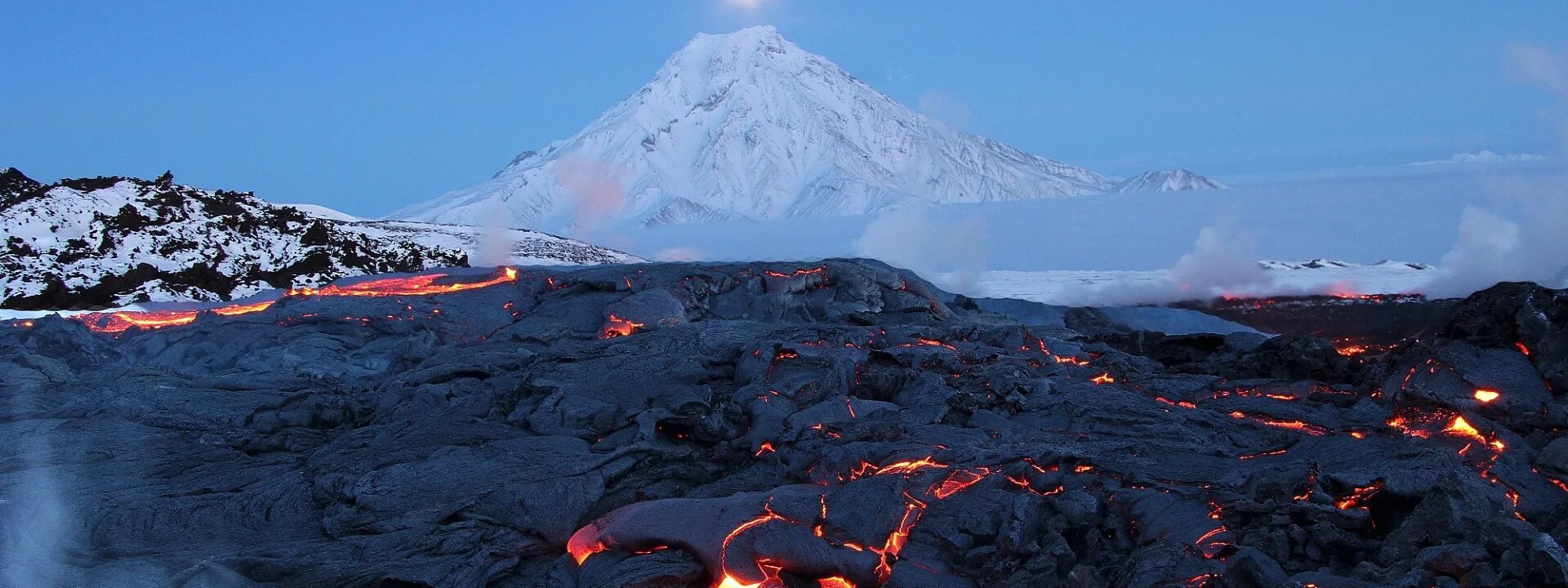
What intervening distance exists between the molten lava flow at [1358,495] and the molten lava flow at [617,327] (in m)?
9.85

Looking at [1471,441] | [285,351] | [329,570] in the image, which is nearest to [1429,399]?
[1471,441]

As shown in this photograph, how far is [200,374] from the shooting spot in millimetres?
14609

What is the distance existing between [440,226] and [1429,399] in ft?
203

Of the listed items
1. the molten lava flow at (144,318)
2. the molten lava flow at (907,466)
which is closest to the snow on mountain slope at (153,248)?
the molten lava flow at (144,318)

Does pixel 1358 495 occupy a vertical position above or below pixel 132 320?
below

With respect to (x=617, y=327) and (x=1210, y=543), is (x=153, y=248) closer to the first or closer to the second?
(x=617, y=327)

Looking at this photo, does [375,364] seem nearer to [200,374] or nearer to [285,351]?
[285,351]

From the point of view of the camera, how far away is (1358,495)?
7395 millimetres

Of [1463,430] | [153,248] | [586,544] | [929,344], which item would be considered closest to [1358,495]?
[1463,430]

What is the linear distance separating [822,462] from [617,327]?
274 inches

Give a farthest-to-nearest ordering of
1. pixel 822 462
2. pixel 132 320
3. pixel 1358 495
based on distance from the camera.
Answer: pixel 132 320
pixel 822 462
pixel 1358 495

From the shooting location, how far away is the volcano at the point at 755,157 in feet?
242

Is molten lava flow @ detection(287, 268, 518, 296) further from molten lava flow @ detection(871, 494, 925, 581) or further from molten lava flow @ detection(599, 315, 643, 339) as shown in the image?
molten lava flow @ detection(871, 494, 925, 581)

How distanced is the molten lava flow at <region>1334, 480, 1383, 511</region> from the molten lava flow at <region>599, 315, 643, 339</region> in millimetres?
9847
